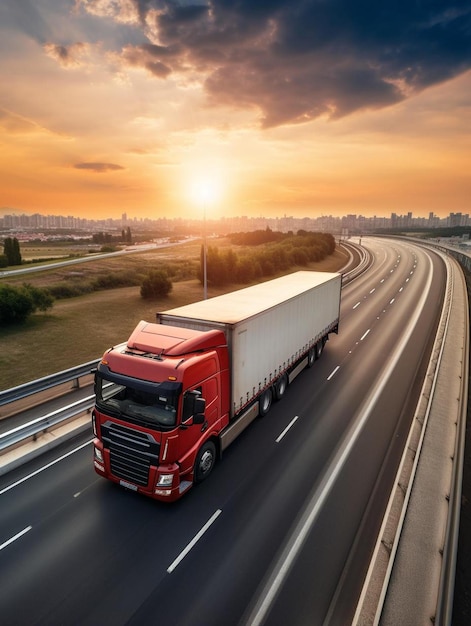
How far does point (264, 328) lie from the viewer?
12.0 metres

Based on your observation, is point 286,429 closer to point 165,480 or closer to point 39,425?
point 165,480

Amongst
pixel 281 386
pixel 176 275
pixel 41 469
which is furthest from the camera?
pixel 176 275

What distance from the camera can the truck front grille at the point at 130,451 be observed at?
8258mm

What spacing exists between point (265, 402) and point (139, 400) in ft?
19.0

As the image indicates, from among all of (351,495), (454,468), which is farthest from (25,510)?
(454,468)

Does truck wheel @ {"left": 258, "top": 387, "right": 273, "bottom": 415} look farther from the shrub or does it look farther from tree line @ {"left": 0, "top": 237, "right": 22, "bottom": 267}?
tree line @ {"left": 0, "top": 237, "right": 22, "bottom": 267}

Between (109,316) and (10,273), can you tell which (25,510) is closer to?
(109,316)

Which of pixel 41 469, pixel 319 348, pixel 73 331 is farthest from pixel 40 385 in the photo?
pixel 319 348

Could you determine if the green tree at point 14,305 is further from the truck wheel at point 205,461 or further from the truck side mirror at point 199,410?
the truck side mirror at point 199,410

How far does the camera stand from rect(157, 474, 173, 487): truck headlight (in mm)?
8320

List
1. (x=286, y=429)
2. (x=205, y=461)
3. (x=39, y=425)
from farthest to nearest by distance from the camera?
(x=286, y=429) → (x=39, y=425) → (x=205, y=461)

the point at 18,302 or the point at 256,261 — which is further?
the point at 256,261

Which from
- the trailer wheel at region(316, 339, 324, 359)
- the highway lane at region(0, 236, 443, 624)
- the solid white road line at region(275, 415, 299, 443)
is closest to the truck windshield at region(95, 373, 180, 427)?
the highway lane at region(0, 236, 443, 624)

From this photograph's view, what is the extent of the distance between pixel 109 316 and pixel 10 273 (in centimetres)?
1899
